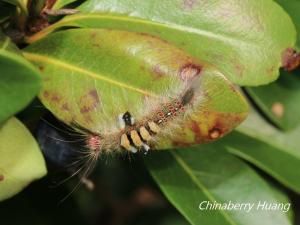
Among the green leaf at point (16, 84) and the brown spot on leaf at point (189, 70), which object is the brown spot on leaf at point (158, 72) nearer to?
the brown spot on leaf at point (189, 70)

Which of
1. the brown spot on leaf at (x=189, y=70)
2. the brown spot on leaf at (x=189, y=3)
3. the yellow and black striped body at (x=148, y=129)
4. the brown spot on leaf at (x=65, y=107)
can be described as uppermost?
the brown spot on leaf at (x=189, y=3)

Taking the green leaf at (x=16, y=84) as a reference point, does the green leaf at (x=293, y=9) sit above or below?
below

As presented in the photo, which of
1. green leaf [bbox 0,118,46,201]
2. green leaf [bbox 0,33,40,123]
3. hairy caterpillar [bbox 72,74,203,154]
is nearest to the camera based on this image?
green leaf [bbox 0,33,40,123]

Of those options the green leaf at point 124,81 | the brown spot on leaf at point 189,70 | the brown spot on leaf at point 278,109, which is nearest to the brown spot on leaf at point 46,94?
the green leaf at point 124,81

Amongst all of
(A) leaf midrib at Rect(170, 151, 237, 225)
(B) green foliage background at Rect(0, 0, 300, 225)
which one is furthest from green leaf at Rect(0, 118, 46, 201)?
(A) leaf midrib at Rect(170, 151, 237, 225)

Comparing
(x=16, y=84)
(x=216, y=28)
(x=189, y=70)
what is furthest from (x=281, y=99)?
(x=16, y=84)

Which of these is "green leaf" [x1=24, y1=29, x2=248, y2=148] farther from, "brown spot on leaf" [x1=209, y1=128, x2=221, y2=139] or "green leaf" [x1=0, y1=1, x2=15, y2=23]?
"green leaf" [x1=0, y1=1, x2=15, y2=23]
